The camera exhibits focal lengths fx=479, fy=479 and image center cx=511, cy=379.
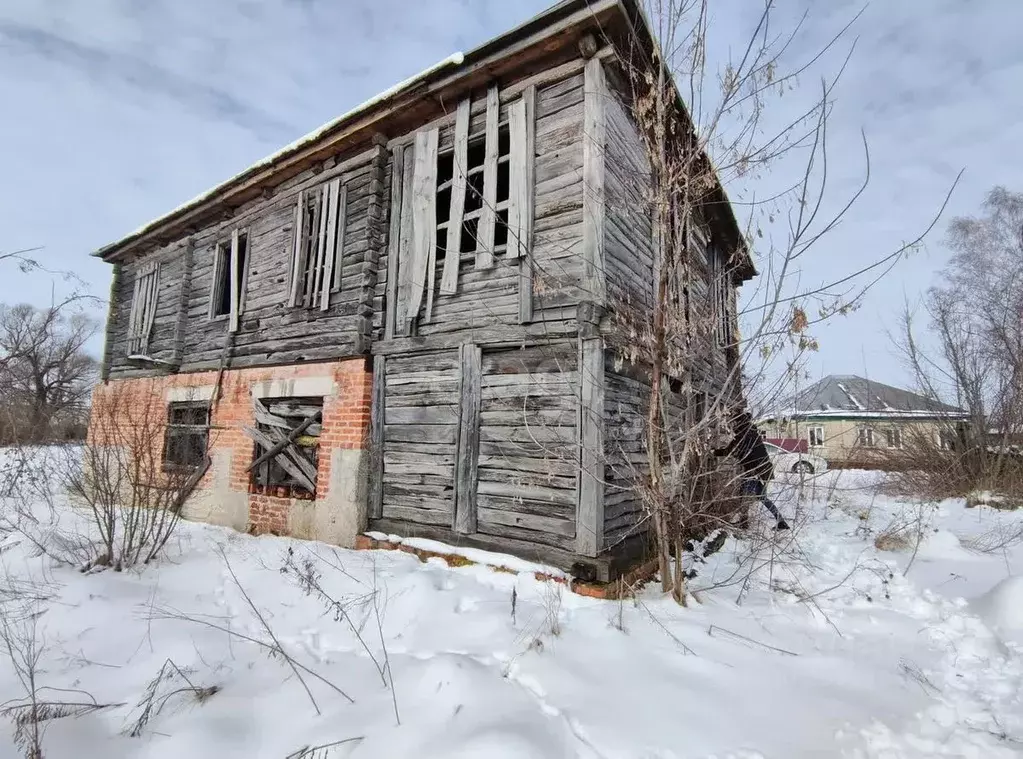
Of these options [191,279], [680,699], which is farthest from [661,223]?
[191,279]

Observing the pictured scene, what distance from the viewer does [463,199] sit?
578 centimetres

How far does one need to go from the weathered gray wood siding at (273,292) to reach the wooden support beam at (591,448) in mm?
3253

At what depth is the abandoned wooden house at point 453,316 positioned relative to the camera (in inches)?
187

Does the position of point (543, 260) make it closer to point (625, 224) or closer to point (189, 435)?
point (625, 224)

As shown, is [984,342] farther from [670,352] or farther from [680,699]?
[680,699]

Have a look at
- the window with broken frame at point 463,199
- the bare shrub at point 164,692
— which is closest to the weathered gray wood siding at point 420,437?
the window with broken frame at point 463,199

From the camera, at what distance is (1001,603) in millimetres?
3873

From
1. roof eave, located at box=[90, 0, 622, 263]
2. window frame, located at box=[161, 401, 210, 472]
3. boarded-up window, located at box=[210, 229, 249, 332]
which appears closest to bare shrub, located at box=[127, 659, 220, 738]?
window frame, located at box=[161, 401, 210, 472]

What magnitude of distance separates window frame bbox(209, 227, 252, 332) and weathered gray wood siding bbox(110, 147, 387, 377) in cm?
7

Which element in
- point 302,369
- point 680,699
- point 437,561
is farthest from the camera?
point 302,369

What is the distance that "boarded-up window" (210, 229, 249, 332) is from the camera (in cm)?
824

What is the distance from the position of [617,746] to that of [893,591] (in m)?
4.22

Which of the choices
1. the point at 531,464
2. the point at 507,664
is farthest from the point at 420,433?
the point at 507,664

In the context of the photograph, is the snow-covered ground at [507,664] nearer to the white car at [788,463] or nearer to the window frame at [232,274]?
the white car at [788,463]
